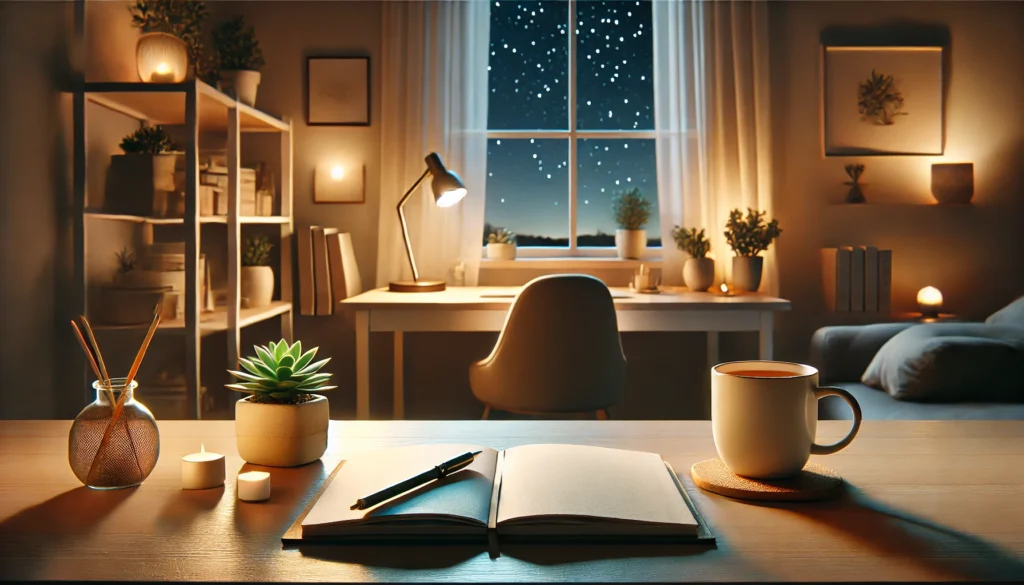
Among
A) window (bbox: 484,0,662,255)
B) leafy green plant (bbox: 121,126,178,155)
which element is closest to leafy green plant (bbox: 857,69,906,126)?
window (bbox: 484,0,662,255)

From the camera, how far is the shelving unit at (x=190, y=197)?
8.61 feet

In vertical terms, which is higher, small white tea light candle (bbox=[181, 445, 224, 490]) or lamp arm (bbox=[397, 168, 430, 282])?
lamp arm (bbox=[397, 168, 430, 282])

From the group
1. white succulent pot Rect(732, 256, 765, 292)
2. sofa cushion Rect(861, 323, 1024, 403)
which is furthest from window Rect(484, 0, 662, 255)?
sofa cushion Rect(861, 323, 1024, 403)

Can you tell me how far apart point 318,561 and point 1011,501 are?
2.01 feet

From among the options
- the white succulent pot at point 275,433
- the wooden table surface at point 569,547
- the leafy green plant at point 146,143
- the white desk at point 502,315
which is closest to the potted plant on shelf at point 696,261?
the white desk at point 502,315

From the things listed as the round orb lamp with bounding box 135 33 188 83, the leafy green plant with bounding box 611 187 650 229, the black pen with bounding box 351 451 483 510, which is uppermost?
the round orb lamp with bounding box 135 33 188 83

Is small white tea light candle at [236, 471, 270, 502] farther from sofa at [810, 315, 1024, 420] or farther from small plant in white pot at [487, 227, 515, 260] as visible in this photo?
small plant in white pot at [487, 227, 515, 260]

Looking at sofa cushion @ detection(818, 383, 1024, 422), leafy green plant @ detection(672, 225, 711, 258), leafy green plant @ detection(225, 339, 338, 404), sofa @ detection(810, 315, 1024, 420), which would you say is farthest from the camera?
leafy green plant @ detection(672, 225, 711, 258)

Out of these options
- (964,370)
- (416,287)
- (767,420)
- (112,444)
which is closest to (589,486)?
(767,420)

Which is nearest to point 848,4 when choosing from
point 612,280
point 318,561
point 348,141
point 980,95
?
point 980,95

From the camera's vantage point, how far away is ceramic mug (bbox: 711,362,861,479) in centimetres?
80

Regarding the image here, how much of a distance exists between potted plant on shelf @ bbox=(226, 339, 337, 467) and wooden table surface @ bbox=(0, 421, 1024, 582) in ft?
0.08

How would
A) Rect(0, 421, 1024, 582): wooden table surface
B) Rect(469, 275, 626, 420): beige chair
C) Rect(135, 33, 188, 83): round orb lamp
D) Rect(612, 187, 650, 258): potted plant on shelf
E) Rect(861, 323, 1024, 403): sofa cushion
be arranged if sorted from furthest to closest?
Rect(612, 187, 650, 258): potted plant on shelf, Rect(135, 33, 188, 83): round orb lamp, Rect(469, 275, 626, 420): beige chair, Rect(861, 323, 1024, 403): sofa cushion, Rect(0, 421, 1024, 582): wooden table surface

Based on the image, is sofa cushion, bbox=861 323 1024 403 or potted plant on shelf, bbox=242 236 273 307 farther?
potted plant on shelf, bbox=242 236 273 307
